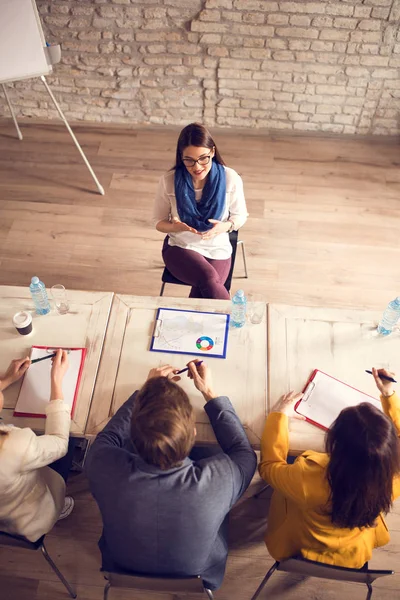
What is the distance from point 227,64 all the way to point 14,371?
3.03m

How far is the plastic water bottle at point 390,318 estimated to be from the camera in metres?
2.18

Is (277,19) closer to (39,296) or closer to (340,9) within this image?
(340,9)

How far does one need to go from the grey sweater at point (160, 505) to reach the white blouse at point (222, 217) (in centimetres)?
140

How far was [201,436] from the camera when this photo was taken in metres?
1.98

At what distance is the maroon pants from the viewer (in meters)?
2.74

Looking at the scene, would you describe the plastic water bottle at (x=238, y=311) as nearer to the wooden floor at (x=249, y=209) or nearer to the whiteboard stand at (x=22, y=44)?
the wooden floor at (x=249, y=209)

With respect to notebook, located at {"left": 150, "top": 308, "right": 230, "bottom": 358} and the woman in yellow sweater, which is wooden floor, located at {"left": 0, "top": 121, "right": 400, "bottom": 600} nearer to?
the woman in yellow sweater

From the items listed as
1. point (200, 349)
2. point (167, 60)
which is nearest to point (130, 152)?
point (167, 60)

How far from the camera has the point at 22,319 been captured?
224 centimetres

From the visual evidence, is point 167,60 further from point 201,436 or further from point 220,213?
point 201,436

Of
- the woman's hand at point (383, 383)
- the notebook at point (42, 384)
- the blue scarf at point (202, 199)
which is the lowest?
the notebook at point (42, 384)

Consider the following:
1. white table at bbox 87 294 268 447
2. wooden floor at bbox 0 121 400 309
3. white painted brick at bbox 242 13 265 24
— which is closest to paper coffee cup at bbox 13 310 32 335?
white table at bbox 87 294 268 447

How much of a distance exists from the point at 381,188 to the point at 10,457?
11.4 feet

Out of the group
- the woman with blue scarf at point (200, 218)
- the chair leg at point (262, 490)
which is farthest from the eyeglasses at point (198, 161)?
the chair leg at point (262, 490)
